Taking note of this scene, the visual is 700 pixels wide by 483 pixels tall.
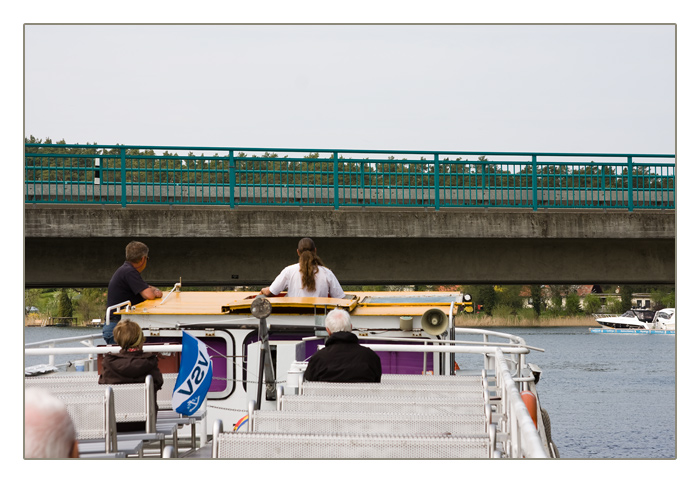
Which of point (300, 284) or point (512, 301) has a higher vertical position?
point (300, 284)

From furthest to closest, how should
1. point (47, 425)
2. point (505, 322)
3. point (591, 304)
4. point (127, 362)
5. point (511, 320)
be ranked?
point (591, 304) < point (511, 320) < point (505, 322) < point (127, 362) < point (47, 425)

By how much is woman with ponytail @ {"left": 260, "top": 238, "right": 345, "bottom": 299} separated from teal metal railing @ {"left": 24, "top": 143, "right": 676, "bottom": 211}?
6.97m

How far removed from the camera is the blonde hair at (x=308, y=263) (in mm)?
8812

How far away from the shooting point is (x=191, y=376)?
237 inches

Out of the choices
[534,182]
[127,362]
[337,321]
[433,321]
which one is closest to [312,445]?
[337,321]

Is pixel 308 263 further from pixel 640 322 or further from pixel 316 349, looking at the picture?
pixel 640 322

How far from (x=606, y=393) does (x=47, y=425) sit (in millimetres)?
40800

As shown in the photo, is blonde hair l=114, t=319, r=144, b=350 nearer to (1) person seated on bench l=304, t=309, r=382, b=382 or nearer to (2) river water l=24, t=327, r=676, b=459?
(1) person seated on bench l=304, t=309, r=382, b=382

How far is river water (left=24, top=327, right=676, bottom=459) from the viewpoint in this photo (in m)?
28.0

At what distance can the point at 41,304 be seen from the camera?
5075cm

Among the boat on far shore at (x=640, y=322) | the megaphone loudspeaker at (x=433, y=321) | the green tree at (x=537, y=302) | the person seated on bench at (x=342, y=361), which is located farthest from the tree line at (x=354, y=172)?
the boat on far shore at (x=640, y=322)

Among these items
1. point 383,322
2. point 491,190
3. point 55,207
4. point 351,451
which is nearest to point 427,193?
point 491,190

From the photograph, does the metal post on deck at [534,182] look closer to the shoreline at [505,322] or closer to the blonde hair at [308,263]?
the blonde hair at [308,263]
